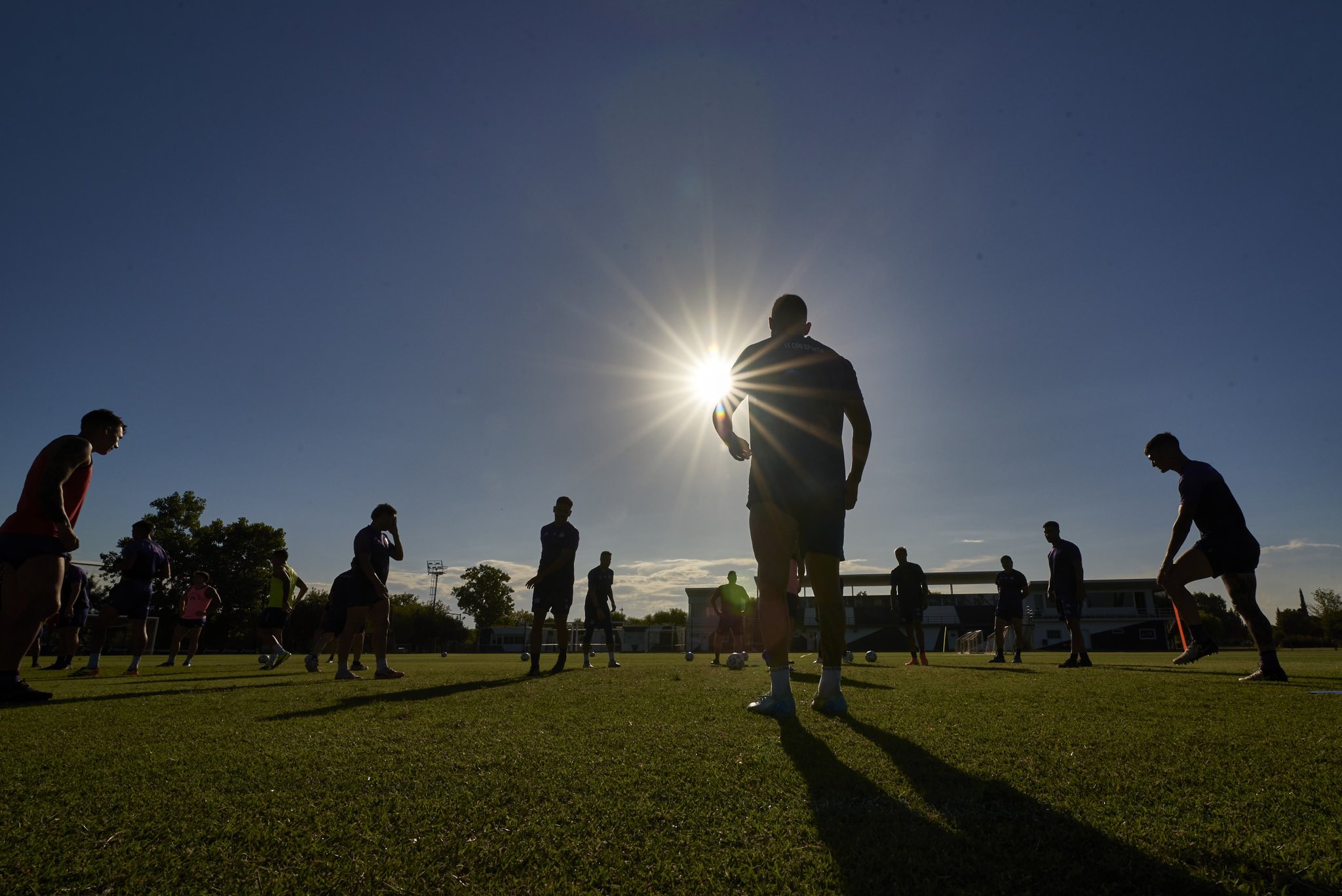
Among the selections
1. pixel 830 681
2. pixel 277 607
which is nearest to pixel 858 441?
pixel 830 681

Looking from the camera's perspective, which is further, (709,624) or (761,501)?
(709,624)

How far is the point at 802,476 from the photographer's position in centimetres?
388

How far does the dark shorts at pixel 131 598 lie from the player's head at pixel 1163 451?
43.0 ft

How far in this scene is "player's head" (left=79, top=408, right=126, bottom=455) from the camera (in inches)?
204

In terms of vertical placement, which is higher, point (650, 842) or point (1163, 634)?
point (650, 842)

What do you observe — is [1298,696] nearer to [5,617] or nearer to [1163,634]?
[5,617]

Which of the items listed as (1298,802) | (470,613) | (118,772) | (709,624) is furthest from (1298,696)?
(470,613)

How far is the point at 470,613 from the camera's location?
269ft

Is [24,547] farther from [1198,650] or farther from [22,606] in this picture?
[1198,650]

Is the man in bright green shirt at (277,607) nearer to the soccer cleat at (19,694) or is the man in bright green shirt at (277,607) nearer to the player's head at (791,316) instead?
the soccer cleat at (19,694)

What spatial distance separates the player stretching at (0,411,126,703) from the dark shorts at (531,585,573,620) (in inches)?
195

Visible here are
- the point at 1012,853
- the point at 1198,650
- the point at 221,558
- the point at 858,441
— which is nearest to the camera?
the point at 1012,853

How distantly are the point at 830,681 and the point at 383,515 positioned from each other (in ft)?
22.8

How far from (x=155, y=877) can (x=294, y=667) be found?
1347cm
